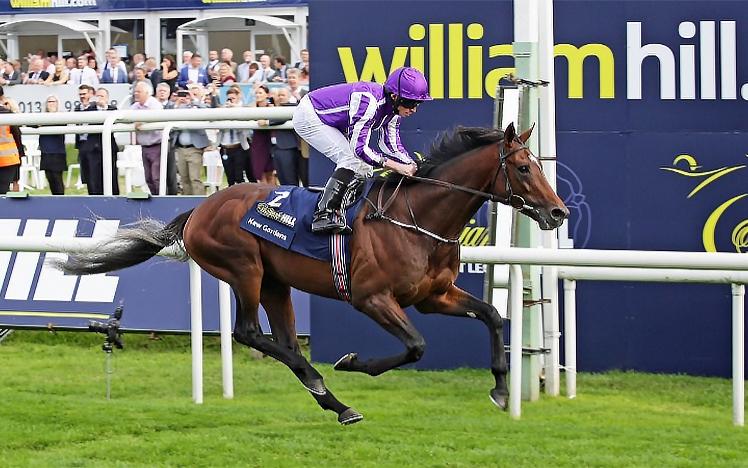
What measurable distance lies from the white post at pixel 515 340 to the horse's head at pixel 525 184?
1.91ft

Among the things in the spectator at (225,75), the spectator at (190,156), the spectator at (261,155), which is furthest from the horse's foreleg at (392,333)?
the spectator at (225,75)

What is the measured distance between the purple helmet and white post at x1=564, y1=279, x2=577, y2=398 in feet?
5.44

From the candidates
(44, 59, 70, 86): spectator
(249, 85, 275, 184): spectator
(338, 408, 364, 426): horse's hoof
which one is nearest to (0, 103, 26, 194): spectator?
(249, 85, 275, 184): spectator

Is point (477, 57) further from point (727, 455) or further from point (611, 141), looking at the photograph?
point (727, 455)

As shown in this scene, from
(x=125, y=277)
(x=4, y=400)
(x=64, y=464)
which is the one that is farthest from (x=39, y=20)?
(x=64, y=464)

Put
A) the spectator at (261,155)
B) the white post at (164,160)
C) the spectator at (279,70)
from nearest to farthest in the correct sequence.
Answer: the white post at (164,160), the spectator at (261,155), the spectator at (279,70)

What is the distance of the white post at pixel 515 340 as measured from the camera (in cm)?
632

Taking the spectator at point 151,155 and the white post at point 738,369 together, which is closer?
the white post at point 738,369

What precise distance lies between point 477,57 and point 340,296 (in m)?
2.08

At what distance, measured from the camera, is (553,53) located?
24.3 feet

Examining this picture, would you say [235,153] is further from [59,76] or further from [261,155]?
[59,76]

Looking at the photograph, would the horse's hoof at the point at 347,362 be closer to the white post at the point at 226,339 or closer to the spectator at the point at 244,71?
the white post at the point at 226,339

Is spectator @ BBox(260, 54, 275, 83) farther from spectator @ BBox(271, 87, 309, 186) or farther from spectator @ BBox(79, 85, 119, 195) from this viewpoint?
spectator @ BBox(271, 87, 309, 186)

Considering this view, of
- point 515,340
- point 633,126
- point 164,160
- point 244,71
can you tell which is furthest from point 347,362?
point 244,71
